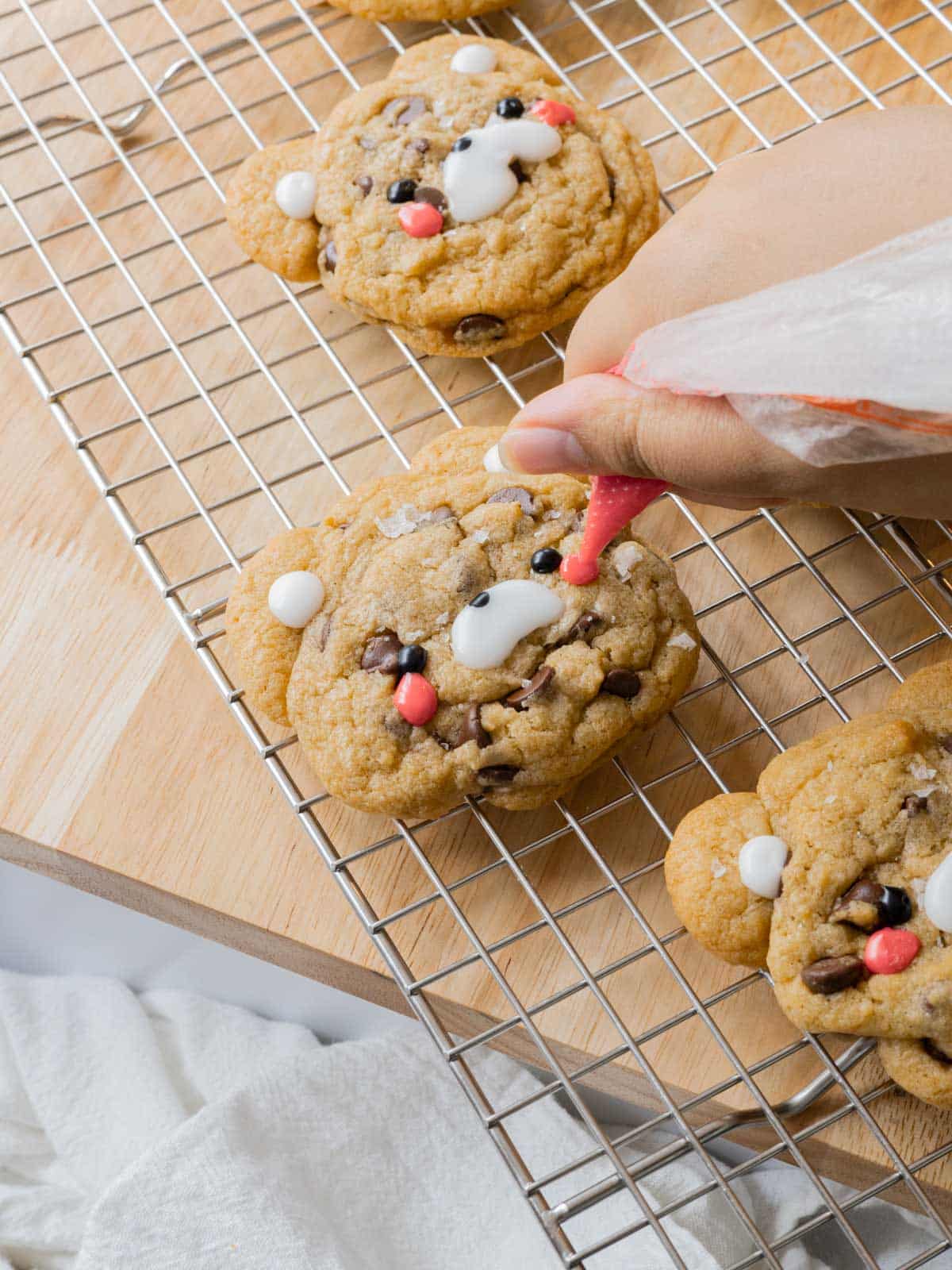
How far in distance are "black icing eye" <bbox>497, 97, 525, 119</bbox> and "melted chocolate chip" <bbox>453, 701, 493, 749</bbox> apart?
0.76m

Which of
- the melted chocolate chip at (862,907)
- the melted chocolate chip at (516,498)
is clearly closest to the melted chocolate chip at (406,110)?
the melted chocolate chip at (516,498)

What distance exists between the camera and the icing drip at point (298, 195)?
5.13ft

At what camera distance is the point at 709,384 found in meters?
0.93

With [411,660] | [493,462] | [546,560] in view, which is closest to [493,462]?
[493,462]

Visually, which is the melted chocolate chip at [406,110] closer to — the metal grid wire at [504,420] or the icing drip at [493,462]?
the metal grid wire at [504,420]

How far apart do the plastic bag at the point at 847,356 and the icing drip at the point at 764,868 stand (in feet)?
1.39

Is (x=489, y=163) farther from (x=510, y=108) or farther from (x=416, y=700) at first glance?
(x=416, y=700)

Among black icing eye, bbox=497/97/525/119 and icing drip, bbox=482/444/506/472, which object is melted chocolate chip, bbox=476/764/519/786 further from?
black icing eye, bbox=497/97/525/119

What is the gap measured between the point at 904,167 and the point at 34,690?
109 centimetres

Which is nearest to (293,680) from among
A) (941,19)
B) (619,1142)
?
(619,1142)

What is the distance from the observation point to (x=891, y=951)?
1131 mm

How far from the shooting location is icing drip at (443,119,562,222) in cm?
151

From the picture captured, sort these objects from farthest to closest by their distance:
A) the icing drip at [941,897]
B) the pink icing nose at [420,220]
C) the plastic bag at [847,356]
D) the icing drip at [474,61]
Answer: the icing drip at [474,61], the pink icing nose at [420,220], the icing drip at [941,897], the plastic bag at [847,356]

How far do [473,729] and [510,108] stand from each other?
80 cm
